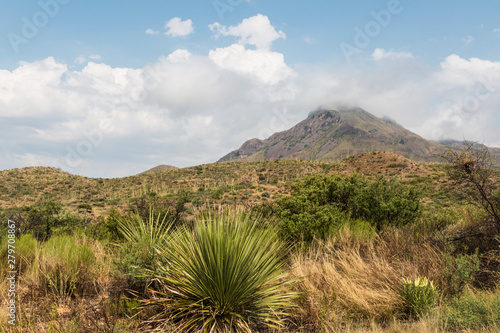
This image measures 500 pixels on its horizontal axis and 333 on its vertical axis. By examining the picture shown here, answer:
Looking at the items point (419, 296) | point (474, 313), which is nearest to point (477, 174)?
point (419, 296)

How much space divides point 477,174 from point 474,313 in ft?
10.7

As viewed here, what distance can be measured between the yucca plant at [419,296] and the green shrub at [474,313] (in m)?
0.24

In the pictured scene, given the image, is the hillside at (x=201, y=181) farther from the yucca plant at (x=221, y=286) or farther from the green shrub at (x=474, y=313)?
the green shrub at (x=474, y=313)

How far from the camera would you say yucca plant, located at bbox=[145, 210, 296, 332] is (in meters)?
4.12

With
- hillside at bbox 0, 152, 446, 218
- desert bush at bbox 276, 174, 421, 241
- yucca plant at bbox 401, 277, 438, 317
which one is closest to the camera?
yucca plant at bbox 401, 277, 438, 317

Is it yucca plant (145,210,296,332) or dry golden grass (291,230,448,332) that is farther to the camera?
dry golden grass (291,230,448,332)

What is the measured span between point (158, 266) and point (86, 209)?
31.0 m

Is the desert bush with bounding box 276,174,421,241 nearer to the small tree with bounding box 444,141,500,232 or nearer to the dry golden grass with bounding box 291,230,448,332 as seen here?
the dry golden grass with bounding box 291,230,448,332

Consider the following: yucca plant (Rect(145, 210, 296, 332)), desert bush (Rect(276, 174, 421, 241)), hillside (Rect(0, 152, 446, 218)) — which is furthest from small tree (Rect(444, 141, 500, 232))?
hillside (Rect(0, 152, 446, 218))

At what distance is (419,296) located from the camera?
4.22m

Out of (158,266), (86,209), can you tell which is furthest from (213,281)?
(86,209)

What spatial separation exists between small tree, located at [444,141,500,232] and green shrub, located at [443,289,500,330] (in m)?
2.61

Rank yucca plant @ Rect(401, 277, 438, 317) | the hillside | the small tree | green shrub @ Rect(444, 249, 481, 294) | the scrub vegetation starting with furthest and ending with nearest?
the hillside < the small tree < green shrub @ Rect(444, 249, 481, 294) < yucca plant @ Rect(401, 277, 438, 317) < the scrub vegetation

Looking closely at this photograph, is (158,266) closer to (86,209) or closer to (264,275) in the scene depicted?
(264,275)
